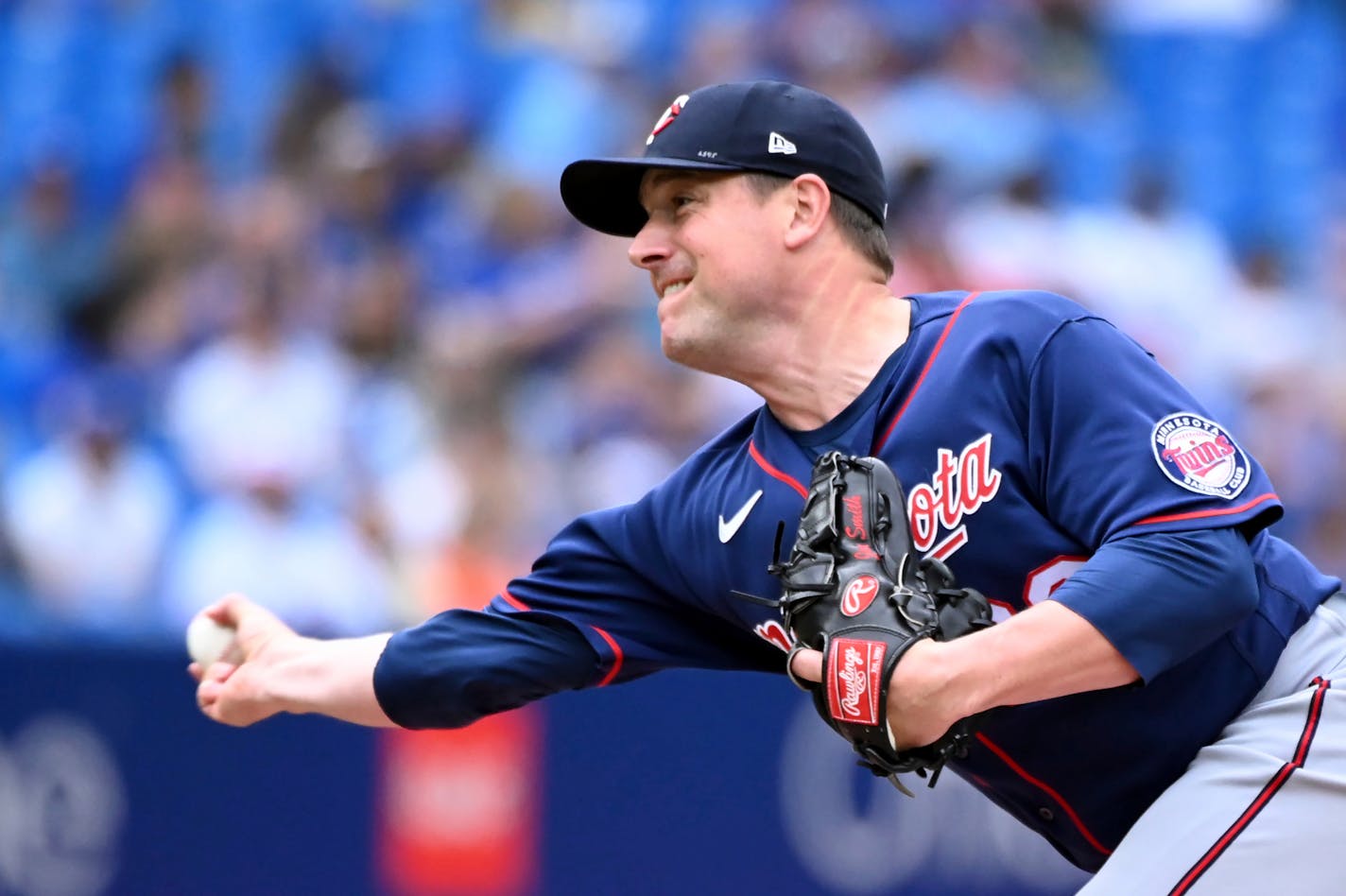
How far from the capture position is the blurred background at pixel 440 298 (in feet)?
20.2

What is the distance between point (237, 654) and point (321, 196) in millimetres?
4869

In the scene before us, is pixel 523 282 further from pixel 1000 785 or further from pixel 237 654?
pixel 1000 785

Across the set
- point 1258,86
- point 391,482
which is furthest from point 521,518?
point 1258,86

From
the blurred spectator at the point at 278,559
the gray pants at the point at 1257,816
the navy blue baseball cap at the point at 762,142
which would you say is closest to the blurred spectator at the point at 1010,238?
the blurred spectator at the point at 278,559

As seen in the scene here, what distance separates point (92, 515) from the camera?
23.4 feet

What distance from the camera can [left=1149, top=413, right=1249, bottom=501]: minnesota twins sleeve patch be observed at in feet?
9.29

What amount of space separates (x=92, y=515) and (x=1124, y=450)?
516 cm

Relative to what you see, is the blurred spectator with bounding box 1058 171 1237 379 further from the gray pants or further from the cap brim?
the gray pants

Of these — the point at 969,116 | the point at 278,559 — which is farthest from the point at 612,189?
the point at 969,116

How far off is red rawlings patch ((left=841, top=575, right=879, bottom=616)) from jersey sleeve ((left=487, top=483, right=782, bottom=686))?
0.77 metres

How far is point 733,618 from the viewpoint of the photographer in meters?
3.51

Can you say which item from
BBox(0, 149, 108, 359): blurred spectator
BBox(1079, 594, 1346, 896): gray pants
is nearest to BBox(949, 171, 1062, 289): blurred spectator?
BBox(0, 149, 108, 359): blurred spectator

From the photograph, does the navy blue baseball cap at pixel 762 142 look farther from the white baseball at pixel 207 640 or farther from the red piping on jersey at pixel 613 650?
the white baseball at pixel 207 640

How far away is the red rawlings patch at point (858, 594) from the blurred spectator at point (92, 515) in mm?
4569
